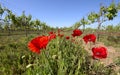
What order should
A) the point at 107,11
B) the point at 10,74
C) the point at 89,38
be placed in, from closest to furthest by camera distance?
the point at 89,38 < the point at 10,74 < the point at 107,11

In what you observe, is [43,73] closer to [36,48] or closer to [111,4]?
[36,48]

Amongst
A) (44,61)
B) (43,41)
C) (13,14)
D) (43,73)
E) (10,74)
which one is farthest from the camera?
(13,14)

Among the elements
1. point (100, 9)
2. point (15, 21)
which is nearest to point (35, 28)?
point (15, 21)

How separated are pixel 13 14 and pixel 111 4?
604 inches

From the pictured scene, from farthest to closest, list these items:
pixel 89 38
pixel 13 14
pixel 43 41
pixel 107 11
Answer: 1. pixel 13 14
2. pixel 107 11
3. pixel 89 38
4. pixel 43 41

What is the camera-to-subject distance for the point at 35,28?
47.2 metres

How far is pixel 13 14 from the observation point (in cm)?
3162

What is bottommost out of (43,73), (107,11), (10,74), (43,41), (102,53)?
(10,74)

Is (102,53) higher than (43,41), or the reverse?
(43,41)

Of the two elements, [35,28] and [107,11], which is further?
[35,28]

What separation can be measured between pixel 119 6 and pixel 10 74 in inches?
823

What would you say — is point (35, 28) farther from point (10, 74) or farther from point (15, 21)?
point (10, 74)

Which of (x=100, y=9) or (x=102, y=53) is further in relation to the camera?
Answer: (x=100, y=9)

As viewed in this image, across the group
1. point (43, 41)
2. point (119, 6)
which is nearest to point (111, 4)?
point (119, 6)
